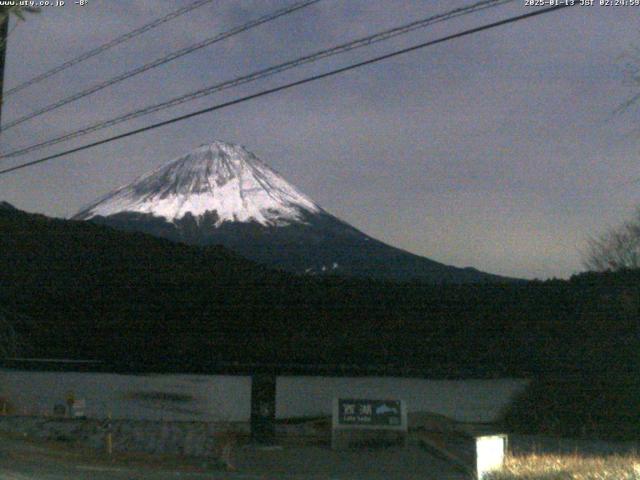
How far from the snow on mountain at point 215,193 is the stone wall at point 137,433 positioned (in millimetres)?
34931

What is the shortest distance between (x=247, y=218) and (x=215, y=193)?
6551 millimetres

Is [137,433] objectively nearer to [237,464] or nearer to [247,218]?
[237,464]

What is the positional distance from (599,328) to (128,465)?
60.0 ft

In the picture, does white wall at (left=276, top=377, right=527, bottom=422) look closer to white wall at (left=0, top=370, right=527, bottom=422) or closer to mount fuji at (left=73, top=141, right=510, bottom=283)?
white wall at (left=0, top=370, right=527, bottom=422)

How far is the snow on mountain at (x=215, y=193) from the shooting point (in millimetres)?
56603

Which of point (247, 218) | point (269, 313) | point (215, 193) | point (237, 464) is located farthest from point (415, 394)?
point (215, 193)

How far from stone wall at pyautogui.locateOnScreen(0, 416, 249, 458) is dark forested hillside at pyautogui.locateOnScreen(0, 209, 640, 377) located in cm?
707

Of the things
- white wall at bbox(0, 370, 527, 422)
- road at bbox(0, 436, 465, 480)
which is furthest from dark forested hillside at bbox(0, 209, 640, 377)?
road at bbox(0, 436, 465, 480)

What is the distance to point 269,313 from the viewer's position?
30781mm

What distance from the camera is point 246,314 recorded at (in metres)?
31.1

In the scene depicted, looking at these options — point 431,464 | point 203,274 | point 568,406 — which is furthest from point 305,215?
point 431,464

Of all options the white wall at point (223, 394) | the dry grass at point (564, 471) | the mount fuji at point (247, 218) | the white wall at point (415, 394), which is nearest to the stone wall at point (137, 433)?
the white wall at point (223, 394)

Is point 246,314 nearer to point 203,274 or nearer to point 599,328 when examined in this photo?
point 203,274

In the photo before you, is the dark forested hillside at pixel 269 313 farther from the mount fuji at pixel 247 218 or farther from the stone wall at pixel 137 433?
the mount fuji at pixel 247 218
